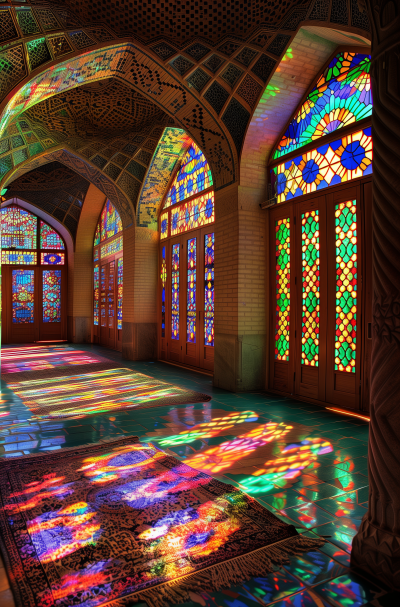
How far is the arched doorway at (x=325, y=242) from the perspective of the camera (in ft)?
16.3

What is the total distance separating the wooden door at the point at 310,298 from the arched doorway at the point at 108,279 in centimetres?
678

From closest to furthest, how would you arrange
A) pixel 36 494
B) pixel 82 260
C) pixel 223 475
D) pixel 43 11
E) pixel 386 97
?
pixel 386 97 → pixel 36 494 → pixel 223 475 → pixel 43 11 → pixel 82 260

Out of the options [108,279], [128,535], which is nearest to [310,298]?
[128,535]

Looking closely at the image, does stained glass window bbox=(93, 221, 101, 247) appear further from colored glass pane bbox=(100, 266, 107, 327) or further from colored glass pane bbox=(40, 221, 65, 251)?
colored glass pane bbox=(40, 221, 65, 251)

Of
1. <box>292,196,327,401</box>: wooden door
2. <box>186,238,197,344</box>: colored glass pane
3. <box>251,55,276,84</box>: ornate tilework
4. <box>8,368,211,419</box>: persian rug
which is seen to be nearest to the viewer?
<box>8,368,211,419</box>: persian rug

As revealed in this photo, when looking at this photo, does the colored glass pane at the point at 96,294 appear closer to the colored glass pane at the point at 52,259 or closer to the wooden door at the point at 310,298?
the colored glass pane at the point at 52,259

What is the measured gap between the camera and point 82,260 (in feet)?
48.9

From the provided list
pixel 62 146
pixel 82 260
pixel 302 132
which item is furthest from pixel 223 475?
pixel 82 260

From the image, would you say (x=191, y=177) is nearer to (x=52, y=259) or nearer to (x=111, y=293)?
(x=111, y=293)

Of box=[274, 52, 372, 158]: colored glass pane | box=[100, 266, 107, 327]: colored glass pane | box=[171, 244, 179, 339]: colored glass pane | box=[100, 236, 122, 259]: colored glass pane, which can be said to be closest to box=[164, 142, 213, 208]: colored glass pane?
box=[171, 244, 179, 339]: colored glass pane

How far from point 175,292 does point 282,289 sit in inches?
140

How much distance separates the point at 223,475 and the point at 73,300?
1259 centimetres

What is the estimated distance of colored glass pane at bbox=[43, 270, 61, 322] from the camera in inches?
599

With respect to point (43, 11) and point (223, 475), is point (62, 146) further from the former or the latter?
point (223, 475)
